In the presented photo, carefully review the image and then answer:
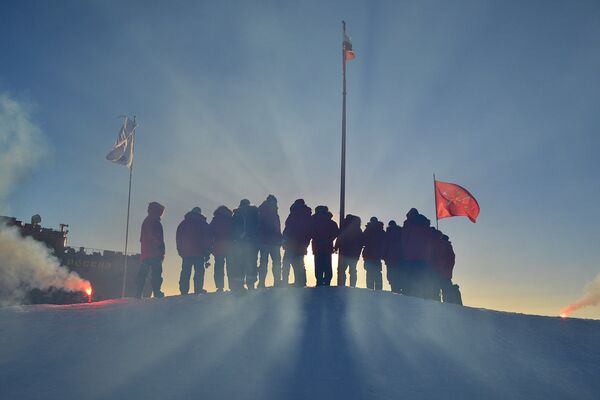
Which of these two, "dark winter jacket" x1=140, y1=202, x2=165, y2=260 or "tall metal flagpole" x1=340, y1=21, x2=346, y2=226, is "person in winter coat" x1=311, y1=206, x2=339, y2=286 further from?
"dark winter jacket" x1=140, y1=202, x2=165, y2=260

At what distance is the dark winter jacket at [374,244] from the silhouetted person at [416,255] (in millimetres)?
754

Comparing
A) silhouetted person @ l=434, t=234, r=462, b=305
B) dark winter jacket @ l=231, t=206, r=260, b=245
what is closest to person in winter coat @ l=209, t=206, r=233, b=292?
dark winter jacket @ l=231, t=206, r=260, b=245

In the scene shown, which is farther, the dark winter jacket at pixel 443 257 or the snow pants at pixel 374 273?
the snow pants at pixel 374 273

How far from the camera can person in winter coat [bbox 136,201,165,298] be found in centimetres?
989

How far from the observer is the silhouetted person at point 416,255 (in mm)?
10109

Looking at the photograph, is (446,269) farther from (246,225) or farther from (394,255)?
(246,225)

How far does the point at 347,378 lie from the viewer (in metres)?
4.62

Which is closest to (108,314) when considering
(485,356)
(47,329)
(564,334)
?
(47,329)

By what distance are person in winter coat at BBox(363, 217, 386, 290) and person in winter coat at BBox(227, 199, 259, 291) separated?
285cm

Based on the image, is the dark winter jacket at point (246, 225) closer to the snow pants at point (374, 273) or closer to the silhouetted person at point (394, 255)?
the snow pants at point (374, 273)

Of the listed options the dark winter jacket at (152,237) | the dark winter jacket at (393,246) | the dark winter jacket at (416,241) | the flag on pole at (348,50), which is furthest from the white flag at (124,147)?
the dark winter jacket at (416,241)

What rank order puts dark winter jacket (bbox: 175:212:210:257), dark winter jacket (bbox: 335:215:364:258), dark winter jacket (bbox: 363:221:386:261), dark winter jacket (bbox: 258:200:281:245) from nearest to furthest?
dark winter jacket (bbox: 258:200:281:245) < dark winter jacket (bbox: 175:212:210:257) < dark winter jacket (bbox: 335:215:364:258) < dark winter jacket (bbox: 363:221:386:261)

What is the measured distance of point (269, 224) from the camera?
9844mm

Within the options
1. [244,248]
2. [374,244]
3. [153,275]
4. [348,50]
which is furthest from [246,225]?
[348,50]
